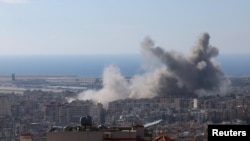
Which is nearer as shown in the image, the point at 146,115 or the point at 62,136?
the point at 62,136

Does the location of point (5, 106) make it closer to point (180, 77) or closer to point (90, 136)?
point (180, 77)

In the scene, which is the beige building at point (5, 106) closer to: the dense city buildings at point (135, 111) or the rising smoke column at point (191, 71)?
the dense city buildings at point (135, 111)

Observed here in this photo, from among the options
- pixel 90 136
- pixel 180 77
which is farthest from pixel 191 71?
pixel 90 136

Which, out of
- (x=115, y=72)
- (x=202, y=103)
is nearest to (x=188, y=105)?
(x=202, y=103)

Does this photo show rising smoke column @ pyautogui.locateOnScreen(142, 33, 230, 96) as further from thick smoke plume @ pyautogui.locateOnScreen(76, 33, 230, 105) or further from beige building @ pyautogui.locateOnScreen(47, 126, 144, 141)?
beige building @ pyautogui.locateOnScreen(47, 126, 144, 141)

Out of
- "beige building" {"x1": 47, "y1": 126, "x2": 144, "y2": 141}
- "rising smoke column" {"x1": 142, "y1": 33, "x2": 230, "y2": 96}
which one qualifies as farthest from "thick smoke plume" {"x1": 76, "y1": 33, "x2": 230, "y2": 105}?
"beige building" {"x1": 47, "y1": 126, "x2": 144, "y2": 141}

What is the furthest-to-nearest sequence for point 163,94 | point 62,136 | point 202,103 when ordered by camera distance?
point 163,94 < point 202,103 < point 62,136

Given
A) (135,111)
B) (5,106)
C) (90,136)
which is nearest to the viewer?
(90,136)

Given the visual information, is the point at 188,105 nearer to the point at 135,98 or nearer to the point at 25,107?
the point at 135,98
